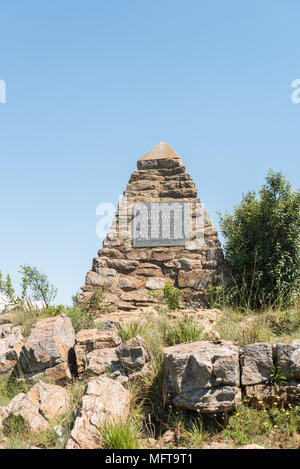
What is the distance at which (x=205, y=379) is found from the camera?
5.45m

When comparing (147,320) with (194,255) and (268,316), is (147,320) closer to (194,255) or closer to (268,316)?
(268,316)

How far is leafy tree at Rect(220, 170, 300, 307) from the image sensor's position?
31.5ft

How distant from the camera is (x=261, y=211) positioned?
34.0 ft

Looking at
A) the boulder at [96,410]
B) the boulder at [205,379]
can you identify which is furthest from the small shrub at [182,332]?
the boulder at [96,410]

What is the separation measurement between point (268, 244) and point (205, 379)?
17.3 ft

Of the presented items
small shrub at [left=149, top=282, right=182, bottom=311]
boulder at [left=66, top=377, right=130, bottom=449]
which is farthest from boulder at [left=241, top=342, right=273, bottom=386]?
small shrub at [left=149, top=282, right=182, bottom=311]

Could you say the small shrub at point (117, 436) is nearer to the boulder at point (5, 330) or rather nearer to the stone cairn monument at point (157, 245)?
the boulder at point (5, 330)

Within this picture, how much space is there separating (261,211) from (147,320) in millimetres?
4387

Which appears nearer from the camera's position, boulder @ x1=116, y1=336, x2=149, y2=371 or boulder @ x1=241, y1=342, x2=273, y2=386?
boulder @ x1=241, y1=342, x2=273, y2=386

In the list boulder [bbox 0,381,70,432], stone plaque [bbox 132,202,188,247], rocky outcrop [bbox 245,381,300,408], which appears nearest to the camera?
boulder [bbox 0,381,70,432]

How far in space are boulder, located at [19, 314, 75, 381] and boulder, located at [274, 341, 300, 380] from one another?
3303mm

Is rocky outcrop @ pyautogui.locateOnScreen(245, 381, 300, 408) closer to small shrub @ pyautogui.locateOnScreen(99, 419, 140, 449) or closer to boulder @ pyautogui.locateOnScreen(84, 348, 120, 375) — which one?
small shrub @ pyautogui.locateOnScreen(99, 419, 140, 449)

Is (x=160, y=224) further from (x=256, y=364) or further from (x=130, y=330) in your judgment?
(x=256, y=364)
